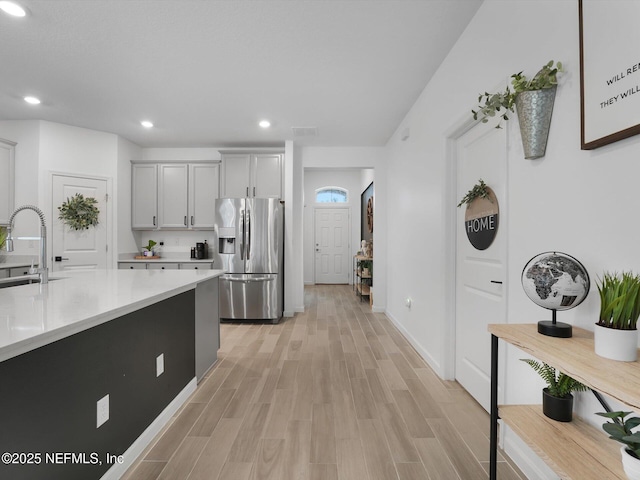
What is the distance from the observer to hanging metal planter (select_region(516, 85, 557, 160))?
4.79 ft

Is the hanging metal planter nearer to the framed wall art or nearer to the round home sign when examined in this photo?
the framed wall art

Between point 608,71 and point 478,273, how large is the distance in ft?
4.70

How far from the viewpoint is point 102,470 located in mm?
1464

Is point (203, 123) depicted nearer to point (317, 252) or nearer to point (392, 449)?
point (392, 449)

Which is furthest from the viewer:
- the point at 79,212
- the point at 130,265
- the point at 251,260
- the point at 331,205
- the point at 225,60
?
the point at 331,205

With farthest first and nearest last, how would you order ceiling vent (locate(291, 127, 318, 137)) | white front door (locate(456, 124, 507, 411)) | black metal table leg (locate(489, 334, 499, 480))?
ceiling vent (locate(291, 127, 318, 137)), white front door (locate(456, 124, 507, 411)), black metal table leg (locate(489, 334, 499, 480))

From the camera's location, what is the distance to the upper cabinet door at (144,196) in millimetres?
5168

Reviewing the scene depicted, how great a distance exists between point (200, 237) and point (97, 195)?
156 cm

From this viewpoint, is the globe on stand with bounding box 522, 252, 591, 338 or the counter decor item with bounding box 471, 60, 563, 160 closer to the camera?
the globe on stand with bounding box 522, 252, 591, 338

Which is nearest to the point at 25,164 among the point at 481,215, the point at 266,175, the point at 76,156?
the point at 76,156

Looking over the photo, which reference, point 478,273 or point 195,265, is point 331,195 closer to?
point 195,265

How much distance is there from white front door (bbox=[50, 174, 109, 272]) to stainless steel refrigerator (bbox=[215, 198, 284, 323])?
5.99 ft

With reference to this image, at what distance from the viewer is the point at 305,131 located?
4.54 meters

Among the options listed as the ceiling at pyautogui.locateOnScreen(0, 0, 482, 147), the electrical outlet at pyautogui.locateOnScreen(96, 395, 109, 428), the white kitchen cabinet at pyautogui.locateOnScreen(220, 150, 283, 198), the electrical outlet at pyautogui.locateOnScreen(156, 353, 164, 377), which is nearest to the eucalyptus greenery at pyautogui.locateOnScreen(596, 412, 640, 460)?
the electrical outlet at pyautogui.locateOnScreen(96, 395, 109, 428)
